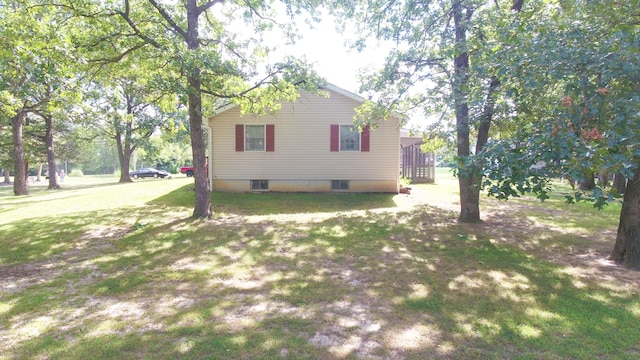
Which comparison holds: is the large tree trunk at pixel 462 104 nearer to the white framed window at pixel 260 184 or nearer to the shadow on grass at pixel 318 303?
the shadow on grass at pixel 318 303

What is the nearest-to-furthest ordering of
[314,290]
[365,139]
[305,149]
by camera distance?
1. [314,290]
2. [365,139]
3. [305,149]

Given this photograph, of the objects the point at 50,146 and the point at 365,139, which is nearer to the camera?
the point at 365,139

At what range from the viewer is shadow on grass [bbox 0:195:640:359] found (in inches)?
115

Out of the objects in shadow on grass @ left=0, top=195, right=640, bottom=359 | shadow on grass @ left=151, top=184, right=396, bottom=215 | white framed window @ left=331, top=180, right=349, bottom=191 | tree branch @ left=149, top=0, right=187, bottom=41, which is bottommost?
shadow on grass @ left=0, top=195, right=640, bottom=359

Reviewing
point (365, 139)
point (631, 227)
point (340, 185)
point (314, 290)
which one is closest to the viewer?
Answer: point (314, 290)

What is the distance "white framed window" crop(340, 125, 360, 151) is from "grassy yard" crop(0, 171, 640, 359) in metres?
4.84

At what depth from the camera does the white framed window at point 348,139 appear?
1286cm

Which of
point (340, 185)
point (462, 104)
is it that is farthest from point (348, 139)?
point (462, 104)

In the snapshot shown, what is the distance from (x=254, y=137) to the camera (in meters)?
13.0

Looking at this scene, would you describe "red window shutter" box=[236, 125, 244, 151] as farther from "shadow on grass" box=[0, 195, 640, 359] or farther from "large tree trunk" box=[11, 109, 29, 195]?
"large tree trunk" box=[11, 109, 29, 195]

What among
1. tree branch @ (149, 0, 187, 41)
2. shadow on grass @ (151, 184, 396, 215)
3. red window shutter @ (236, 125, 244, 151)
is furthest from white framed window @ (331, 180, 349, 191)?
tree branch @ (149, 0, 187, 41)

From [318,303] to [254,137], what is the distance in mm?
10013

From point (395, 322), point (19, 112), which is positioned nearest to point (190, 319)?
point (395, 322)

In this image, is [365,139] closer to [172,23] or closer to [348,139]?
[348,139]
